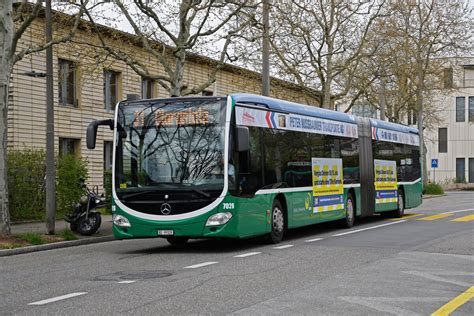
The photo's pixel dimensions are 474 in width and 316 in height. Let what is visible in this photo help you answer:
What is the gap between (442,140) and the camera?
80.2 meters

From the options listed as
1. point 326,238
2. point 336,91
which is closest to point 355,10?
point 336,91

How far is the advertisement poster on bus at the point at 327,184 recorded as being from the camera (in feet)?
62.6

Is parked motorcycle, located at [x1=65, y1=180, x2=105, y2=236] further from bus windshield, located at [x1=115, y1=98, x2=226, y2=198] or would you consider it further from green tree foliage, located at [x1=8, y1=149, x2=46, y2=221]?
green tree foliage, located at [x1=8, y1=149, x2=46, y2=221]

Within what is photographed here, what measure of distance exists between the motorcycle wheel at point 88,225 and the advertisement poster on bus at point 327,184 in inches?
205

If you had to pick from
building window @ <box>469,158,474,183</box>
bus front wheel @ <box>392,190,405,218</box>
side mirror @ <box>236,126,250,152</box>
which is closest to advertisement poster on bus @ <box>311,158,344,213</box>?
side mirror @ <box>236,126,250,152</box>

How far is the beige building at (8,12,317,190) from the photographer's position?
30.3m

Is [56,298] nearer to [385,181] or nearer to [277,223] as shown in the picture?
[277,223]

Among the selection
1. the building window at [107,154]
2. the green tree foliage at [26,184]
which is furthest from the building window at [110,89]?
the green tree foliage at [26,184]

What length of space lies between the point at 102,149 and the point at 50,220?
17741 millimetres

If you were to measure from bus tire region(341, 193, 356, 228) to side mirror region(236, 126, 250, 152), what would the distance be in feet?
22.8

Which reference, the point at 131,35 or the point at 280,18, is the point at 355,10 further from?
the point at 131,35

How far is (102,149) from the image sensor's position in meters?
35.9

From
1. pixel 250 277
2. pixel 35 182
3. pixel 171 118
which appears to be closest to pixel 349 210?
pixel 171 118

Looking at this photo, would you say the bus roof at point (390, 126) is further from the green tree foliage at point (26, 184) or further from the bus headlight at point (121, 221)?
the bus headlight at point (121, 221)
